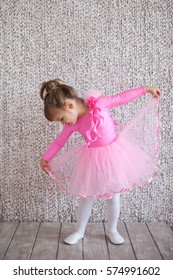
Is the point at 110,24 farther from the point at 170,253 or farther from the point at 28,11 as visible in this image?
the point at 170,253

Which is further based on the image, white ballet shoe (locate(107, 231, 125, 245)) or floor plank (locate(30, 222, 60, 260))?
white ballet shoe (locate(107, 231, 125, 245))

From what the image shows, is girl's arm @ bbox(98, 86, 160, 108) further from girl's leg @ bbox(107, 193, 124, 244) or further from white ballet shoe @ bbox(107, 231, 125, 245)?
white ballet shoe @ bbox(107, 231, 125, 245)

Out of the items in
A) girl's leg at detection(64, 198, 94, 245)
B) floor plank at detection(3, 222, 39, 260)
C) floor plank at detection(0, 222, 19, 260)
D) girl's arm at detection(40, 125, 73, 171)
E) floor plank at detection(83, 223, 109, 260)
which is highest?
girl's arm at detection(40, 125, 73, 171)

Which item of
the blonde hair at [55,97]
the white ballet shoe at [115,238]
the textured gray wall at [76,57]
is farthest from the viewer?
the textured gray wall at [76,57]

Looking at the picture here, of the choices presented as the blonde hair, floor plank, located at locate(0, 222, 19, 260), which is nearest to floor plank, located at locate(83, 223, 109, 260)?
floor plank, located at locate(0, 222, 19, 260)

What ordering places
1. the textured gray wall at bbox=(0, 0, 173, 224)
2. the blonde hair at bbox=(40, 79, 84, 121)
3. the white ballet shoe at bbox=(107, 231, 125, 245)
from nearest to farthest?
the blonde hair at bbox=(40, 79, 84, 121)
the white ballet shoe at bbox=(107, 231, 125, 245)
the textured gray wall at bbox=(0, 0, 173, 224)

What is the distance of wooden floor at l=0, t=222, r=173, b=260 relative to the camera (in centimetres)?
155

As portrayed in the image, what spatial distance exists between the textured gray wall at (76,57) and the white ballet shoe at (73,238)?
0.41 m

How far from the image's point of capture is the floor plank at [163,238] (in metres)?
1.56

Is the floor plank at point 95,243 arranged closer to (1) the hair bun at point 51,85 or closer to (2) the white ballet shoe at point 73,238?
(2) the white ballet shoe at point 73,238

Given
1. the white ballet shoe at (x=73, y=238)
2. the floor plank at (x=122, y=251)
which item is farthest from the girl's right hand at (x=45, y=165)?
the floor plank at (x=122, y=251)

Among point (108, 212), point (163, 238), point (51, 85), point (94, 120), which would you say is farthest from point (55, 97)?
point (163, 238)

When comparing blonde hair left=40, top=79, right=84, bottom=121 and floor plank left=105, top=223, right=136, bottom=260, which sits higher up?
blonde hair left=40, top=79, right=84, bottom=121

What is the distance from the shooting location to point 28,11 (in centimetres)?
183
